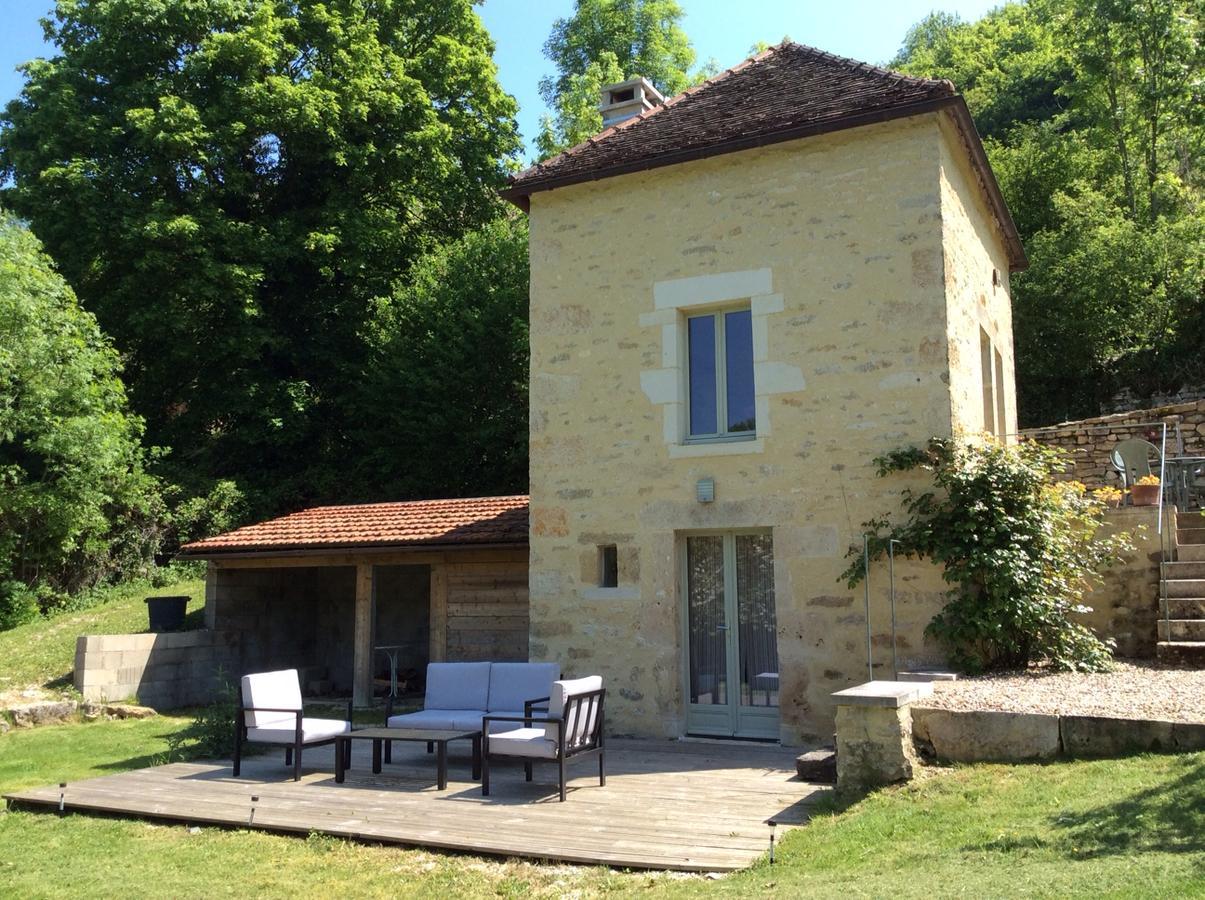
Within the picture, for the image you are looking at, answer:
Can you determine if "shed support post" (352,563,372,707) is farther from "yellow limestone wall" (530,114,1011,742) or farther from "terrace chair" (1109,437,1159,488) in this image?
"terrace chair" (1109,437,1159,488)

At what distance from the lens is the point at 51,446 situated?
1634 centimetres

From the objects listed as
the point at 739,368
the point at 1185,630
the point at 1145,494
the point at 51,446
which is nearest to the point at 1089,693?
the point at 1185,630

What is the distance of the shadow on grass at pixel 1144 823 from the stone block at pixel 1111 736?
0.46 metres

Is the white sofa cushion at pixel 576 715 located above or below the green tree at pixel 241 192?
below

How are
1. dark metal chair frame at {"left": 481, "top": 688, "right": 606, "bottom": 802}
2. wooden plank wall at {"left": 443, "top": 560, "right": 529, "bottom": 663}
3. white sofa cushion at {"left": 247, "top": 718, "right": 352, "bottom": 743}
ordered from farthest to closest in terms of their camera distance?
wooden plank wall at {"left": 443, "top": 560, "right": 529, "bottom": 663}, white sofa cushion at {"left": 247, "top": 718, "right": 352, "bottom": 743}, dark metal chair frame at {"left": 481, "top": 688, "right": 606, "bottom": 802}

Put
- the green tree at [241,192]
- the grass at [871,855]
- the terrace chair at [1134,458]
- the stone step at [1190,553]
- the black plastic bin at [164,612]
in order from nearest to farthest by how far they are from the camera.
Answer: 1. the grass at [871,855]
2. the stone step at [1190,553]
3. the terrace chair at [1134,458]
4. the black plastic bin at [164,612]
5. the green tree at [241,192]

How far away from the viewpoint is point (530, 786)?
304 inches

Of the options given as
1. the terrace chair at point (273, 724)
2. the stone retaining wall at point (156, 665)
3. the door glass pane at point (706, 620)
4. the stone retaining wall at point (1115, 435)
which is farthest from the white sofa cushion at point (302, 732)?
the stone retaining wall at point (1115, 435)

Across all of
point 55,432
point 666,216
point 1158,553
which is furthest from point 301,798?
point 55,432

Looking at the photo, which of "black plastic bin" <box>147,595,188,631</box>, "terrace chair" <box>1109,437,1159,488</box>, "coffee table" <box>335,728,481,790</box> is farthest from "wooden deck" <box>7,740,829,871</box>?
"black plastic bin" <box>147,595,188,631</box>

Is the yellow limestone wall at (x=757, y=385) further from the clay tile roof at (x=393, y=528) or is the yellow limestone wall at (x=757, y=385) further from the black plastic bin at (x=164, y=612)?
the black plastic bin at (x=164, y=612)

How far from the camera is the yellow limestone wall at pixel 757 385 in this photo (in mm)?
9258

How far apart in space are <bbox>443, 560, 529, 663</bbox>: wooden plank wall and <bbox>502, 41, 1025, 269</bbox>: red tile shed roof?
4.83 m

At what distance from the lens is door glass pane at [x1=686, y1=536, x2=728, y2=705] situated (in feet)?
32.3
